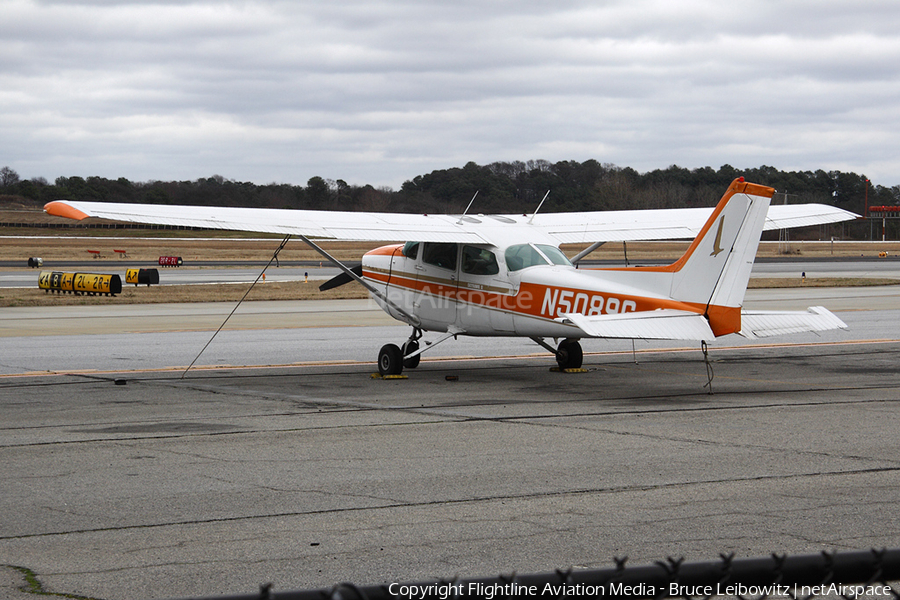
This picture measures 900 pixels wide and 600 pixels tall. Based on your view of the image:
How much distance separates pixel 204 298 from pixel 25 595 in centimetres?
2823

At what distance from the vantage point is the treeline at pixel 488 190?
10175cm

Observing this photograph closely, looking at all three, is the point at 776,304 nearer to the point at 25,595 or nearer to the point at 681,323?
the point at 681,323

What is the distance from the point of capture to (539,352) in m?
18.1

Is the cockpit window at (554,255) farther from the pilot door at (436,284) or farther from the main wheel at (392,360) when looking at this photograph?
the main wheel at (392,360)

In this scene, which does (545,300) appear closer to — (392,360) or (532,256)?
(532,256)

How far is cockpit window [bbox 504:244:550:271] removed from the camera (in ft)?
45.4

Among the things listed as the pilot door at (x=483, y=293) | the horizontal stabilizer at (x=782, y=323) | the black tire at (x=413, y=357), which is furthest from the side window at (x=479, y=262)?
the horizontal stabilizer at (x=782, y=323)

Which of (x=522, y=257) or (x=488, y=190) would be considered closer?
(x=522, y=257)

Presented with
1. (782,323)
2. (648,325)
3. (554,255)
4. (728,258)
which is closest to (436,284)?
(554,255)

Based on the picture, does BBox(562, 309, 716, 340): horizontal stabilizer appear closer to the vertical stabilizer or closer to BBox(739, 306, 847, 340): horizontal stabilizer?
the vertical stabilizer

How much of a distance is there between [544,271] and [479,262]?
4.27 ft

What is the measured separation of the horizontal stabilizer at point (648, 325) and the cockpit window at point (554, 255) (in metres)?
2.00

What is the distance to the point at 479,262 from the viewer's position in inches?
567

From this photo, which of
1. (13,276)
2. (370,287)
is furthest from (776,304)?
(13,276)
